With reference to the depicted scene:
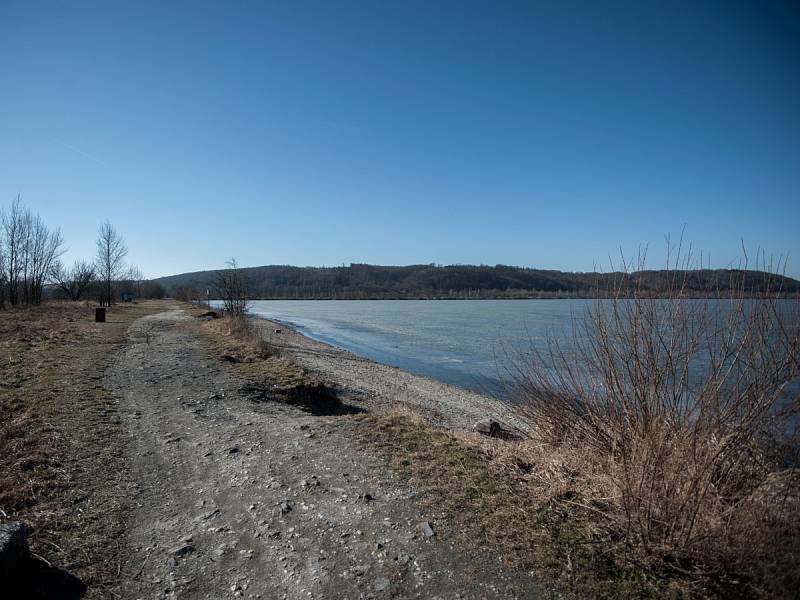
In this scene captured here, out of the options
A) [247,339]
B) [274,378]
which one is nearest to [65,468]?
[274,378]

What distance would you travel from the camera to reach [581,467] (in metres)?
5.16

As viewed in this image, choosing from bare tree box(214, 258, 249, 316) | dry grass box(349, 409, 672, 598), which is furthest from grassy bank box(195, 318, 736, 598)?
bare tree box(214, 258, 249, 316)

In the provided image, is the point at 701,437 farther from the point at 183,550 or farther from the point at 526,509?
the point at 183,550

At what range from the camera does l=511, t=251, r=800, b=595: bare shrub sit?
3477 mm

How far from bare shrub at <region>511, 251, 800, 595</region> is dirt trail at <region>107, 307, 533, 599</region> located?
1.39 metres

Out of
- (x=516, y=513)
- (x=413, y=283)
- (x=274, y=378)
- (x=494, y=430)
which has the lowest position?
(x=494, y=430)

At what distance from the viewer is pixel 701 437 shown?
4039 millimetres

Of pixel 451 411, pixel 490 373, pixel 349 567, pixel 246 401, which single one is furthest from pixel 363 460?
pixel 490 373

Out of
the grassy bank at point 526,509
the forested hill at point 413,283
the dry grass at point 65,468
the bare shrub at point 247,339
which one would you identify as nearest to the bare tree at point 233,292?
the bare shrub at point 247,339

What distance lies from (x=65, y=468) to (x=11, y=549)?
2502mm

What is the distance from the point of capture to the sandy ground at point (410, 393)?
13.1 meters

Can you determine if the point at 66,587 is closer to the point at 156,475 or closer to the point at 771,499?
the point at 156,475

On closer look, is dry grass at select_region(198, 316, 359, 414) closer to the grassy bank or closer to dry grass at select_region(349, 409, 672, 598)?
the grassy bank

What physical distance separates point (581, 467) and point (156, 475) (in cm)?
532
